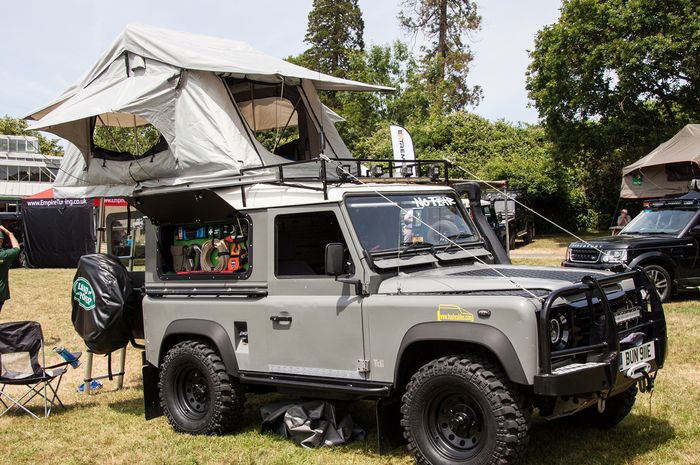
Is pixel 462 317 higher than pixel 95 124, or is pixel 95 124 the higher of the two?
pixel 95 124

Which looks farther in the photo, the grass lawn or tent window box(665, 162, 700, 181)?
tent window box(665, 162, 700, 181)

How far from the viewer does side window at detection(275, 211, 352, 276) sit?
575cm

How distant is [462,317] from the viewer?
15.1 ft

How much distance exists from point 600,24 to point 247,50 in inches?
704

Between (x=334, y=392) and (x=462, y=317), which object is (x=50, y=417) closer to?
(x=334, y=392)

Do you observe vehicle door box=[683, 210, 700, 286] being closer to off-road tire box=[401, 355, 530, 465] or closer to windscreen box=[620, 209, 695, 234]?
windscreen box=[620, 209, 695, 234]

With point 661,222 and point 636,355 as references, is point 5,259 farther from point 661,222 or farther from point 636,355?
point 661,222

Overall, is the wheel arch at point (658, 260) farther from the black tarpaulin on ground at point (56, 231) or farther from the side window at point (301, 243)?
the black tarpaulin on ground at point (56, 231)

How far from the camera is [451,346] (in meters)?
4.88

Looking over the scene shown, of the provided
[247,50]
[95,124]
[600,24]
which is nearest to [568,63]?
[600,24]

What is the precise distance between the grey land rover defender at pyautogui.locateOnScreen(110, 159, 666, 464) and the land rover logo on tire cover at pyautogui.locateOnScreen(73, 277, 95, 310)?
26.4 inches

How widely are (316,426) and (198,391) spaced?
4.20 ft

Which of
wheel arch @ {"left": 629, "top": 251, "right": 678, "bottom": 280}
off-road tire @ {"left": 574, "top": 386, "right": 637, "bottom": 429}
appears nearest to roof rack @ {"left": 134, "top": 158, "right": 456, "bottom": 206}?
off-road tire @ {"left": 574, "top": 386, "right": 637, "bottom": 429}

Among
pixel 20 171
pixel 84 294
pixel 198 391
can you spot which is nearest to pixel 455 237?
pixel 198 391
